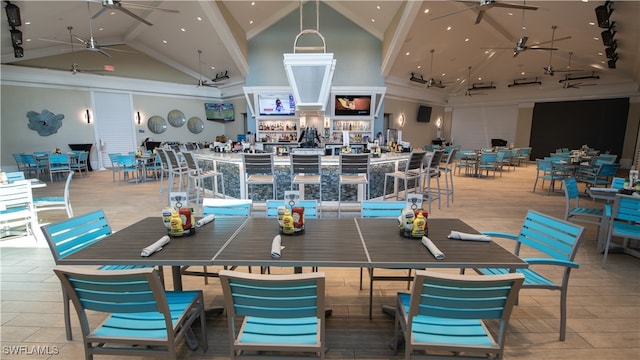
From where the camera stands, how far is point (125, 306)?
4.66 feet

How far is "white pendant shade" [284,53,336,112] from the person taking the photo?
6129 millimetres

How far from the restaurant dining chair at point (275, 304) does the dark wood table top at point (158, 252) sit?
0.42m

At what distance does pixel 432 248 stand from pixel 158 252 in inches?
63.8

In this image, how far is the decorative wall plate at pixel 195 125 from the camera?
43.4 feet

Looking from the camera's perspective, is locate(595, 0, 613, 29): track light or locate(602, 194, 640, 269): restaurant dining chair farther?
locate(595, 0, 613, 29): track light

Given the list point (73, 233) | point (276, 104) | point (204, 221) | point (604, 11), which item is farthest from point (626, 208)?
point (276, 104)

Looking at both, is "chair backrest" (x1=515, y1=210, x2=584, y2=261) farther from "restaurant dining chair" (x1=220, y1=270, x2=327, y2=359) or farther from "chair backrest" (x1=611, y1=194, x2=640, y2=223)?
"restaurant dining chair" (x1=220, y1=270, x2=327, y2=359)

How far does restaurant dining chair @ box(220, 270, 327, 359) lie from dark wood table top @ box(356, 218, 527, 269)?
42 cm

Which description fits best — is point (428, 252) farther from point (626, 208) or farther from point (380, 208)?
point (626, 208)

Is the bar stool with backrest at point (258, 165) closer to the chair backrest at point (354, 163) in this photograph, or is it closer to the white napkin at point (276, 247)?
the chair backrest at point (354, 163)

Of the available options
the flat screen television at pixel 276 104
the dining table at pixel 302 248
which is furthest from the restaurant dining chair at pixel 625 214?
the flat screen television at pixel 276 104

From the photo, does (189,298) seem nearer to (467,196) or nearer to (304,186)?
(304,186)

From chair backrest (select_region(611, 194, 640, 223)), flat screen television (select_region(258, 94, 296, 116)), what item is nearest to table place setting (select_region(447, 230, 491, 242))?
Answer: chair backrest (select_region(611, 194, 640, 223))

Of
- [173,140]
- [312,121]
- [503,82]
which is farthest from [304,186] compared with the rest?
[503,82]
